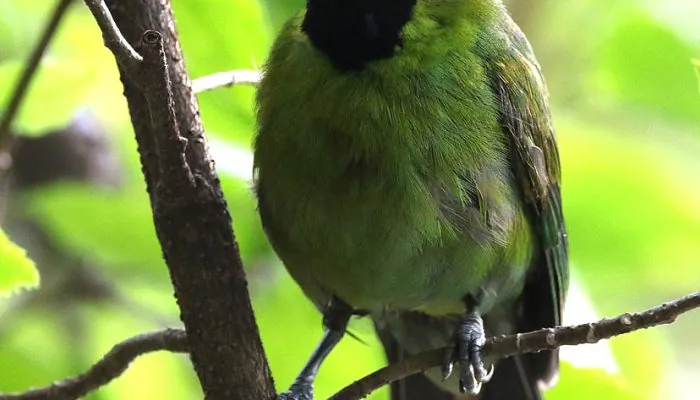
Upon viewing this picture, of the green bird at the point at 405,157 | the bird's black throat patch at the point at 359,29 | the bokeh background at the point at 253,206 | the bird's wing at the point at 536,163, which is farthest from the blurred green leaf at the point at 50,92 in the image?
the bird's wing at the point at 536,163

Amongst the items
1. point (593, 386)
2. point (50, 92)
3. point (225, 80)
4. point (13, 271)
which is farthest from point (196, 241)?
point (593, 386)

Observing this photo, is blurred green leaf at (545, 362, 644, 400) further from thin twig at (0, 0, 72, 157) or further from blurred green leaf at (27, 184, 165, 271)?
thin twig at (0, 0, 72, 157)

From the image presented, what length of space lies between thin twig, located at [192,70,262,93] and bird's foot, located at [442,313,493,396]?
21.3 inches

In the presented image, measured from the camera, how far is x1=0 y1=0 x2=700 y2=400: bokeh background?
5.43 feet

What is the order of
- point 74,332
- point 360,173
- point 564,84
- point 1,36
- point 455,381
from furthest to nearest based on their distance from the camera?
point 564,84, point 74,332, point 455,381, point 1,36, point 360,173

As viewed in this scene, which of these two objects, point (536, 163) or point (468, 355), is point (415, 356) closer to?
point (468, 355)

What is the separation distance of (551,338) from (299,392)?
1.68 ft

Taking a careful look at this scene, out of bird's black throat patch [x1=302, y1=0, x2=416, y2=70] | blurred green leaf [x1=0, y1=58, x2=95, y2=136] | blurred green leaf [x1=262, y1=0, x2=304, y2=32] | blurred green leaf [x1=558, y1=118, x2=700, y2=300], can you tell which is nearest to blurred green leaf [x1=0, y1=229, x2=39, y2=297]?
blurred green leaf [x1=0, y1=58, x2=95, y2=136]

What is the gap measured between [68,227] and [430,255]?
2.32 ft

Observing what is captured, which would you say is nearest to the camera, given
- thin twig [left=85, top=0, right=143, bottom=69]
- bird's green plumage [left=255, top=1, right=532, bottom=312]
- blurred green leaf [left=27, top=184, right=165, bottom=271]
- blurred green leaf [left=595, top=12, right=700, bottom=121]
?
thin twig [left=85, top=0, right=143, bottom=69]

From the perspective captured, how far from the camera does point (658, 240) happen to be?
1812mm

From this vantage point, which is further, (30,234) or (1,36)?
(30,234)

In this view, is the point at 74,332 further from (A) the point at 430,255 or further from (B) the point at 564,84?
(B) the point at 564,84

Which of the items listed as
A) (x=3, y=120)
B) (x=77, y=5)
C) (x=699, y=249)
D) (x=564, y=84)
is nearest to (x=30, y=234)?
(x=77, y=5)
